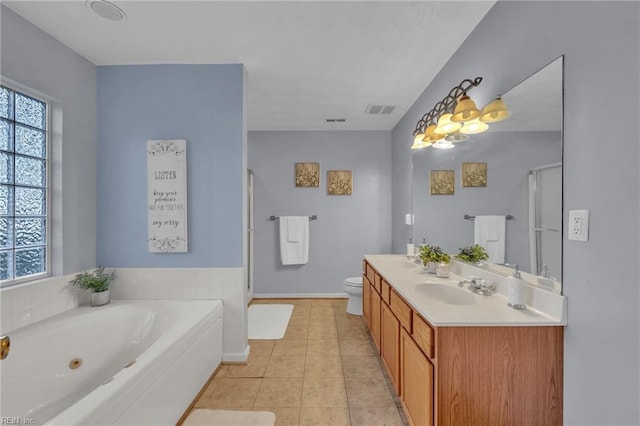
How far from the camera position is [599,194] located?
40.9 inches

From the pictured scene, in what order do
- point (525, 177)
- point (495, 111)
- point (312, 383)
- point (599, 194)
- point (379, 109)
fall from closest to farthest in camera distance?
point (599, 194) < point (525, 177) < point (495, 111) < point (312, 383) < point (379, 109)

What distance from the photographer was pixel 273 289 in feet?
13.4

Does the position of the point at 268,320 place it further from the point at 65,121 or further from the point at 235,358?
the point at 65,121

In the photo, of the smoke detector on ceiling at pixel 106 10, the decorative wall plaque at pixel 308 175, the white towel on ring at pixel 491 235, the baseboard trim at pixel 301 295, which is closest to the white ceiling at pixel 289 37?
the smoke detector on ceiling at pixel 106 10

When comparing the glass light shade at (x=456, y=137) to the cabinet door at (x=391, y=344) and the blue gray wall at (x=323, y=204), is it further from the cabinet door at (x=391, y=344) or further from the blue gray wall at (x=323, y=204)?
the blue gray wall at (x=323, y=204)

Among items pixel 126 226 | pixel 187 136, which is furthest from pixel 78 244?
pixel 187 136

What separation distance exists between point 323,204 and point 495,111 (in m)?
2.68

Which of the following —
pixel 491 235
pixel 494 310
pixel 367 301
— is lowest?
pixel 367 301

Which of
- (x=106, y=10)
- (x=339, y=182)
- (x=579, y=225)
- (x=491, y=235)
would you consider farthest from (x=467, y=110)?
(x=339, y=182)

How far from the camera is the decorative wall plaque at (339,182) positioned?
4055 millimetres

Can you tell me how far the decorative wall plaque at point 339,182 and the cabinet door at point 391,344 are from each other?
2122 mm

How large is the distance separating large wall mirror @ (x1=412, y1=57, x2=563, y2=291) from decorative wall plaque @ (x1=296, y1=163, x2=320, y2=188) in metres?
2.16

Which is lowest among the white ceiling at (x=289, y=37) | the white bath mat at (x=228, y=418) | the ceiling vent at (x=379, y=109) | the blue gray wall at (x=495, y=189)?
the white bath mat at (x=228, y=418)

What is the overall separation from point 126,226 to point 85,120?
891mm
